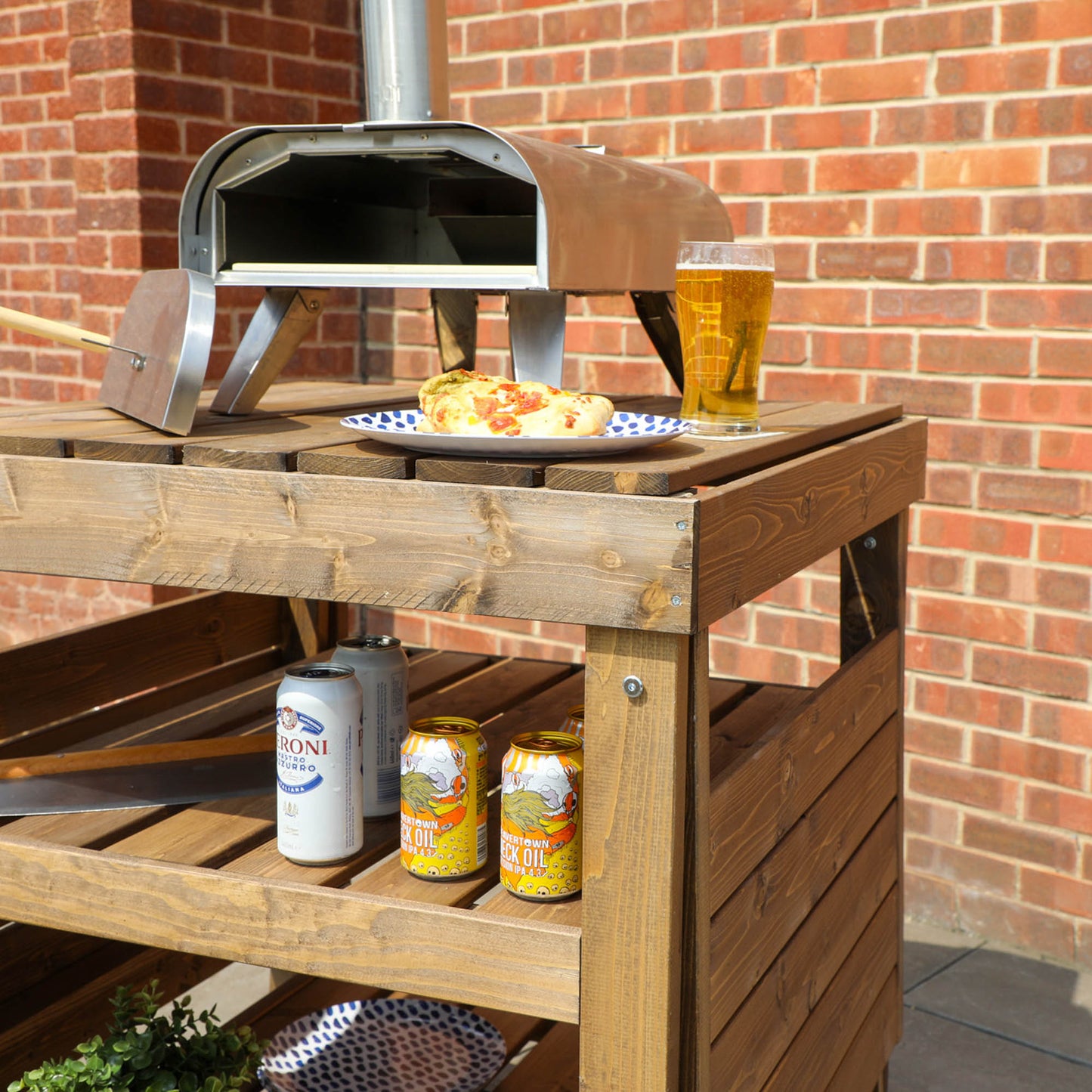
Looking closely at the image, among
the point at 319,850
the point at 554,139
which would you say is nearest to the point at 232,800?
the point at 319,850

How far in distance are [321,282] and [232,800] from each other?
0.60 m

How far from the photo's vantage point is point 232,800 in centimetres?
150

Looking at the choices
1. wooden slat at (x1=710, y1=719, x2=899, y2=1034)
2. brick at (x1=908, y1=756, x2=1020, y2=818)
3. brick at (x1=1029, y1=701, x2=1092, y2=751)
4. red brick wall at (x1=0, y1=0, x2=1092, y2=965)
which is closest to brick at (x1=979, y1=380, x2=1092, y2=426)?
red brick wall at (x1=0, y1=0, x2=1092, y2=965)

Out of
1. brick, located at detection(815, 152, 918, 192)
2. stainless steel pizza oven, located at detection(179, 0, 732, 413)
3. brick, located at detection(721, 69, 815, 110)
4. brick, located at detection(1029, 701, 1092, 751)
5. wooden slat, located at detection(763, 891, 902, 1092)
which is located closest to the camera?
stainless steel pizza oven, located at detection(179, 0, 732, 413)

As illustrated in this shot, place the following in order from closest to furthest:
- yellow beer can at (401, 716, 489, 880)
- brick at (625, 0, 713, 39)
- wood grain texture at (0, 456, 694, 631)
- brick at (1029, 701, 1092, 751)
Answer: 1. wood grain texture at (0, 456, 694, 631)
2. yellow beer can at (401, 716, 489, 880)
3. brick at (1029, 701, 1092, 751)
4. brick at (625, 0, 713, 39)

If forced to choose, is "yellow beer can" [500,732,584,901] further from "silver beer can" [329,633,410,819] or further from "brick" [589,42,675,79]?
"brick" [589,42,675,79]

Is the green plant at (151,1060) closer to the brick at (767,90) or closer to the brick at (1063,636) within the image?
the brick at (1063,636)

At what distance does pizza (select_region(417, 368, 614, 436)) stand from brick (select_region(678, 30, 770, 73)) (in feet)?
5.49

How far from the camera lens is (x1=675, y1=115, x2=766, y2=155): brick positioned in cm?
273

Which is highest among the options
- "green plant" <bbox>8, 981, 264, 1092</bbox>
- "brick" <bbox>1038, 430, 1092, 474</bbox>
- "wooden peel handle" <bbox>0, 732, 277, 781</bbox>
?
"brick" <bbox>1038, 430, 1092, 474</bbox>

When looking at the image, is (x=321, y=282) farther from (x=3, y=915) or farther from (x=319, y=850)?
(x=3, y=915)

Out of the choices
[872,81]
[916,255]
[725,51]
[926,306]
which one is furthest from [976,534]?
[725,51]

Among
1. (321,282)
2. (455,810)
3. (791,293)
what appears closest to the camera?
(455,810)

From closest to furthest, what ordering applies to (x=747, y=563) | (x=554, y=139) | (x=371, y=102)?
(x=747, y=563)
(x=371, y=102)
(x=554, y=139)
